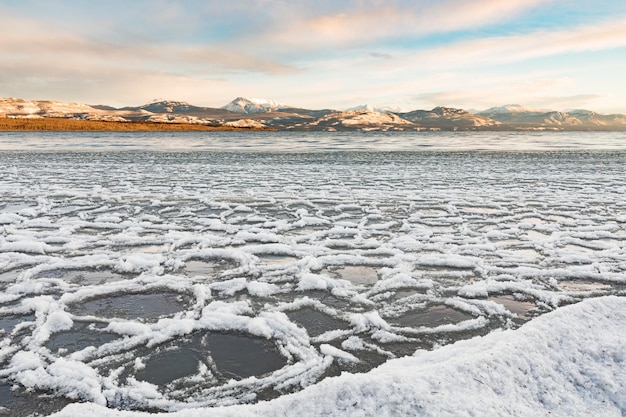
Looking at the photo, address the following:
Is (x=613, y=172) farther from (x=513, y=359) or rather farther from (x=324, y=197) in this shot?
(x=513, y=359)

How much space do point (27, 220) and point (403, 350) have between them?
797 centimetres

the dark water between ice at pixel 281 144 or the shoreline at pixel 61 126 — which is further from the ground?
the shoreline at pixel 61 126

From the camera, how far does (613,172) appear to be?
58.3 ft

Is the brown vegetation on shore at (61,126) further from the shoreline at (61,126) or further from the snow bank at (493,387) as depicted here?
the snow bank at (493,387)

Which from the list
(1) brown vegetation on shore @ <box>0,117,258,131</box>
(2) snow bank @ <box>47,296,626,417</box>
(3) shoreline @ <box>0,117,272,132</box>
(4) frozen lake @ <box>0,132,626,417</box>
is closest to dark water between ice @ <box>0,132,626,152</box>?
(4) frozen lake @ <box>0,132,626,417</box>

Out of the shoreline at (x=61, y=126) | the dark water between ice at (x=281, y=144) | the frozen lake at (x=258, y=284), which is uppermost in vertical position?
the shoreline at (x=61, y=126)

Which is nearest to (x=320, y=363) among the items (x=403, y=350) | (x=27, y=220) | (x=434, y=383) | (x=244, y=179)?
(x=403, y=350)

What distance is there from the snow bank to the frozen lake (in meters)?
0.64

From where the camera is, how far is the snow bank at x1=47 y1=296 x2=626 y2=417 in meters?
2.23

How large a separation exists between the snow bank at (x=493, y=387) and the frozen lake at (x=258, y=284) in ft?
2.11

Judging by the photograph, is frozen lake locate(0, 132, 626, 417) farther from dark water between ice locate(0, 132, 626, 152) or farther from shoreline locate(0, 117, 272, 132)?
shoreline locate(0, 117, 272, 132)

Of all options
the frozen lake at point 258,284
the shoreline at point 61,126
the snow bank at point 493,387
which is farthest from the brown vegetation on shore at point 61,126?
the snow bank at point 493,387

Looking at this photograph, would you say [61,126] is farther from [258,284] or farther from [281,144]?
[258,284]

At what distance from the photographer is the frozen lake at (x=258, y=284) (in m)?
3.17
